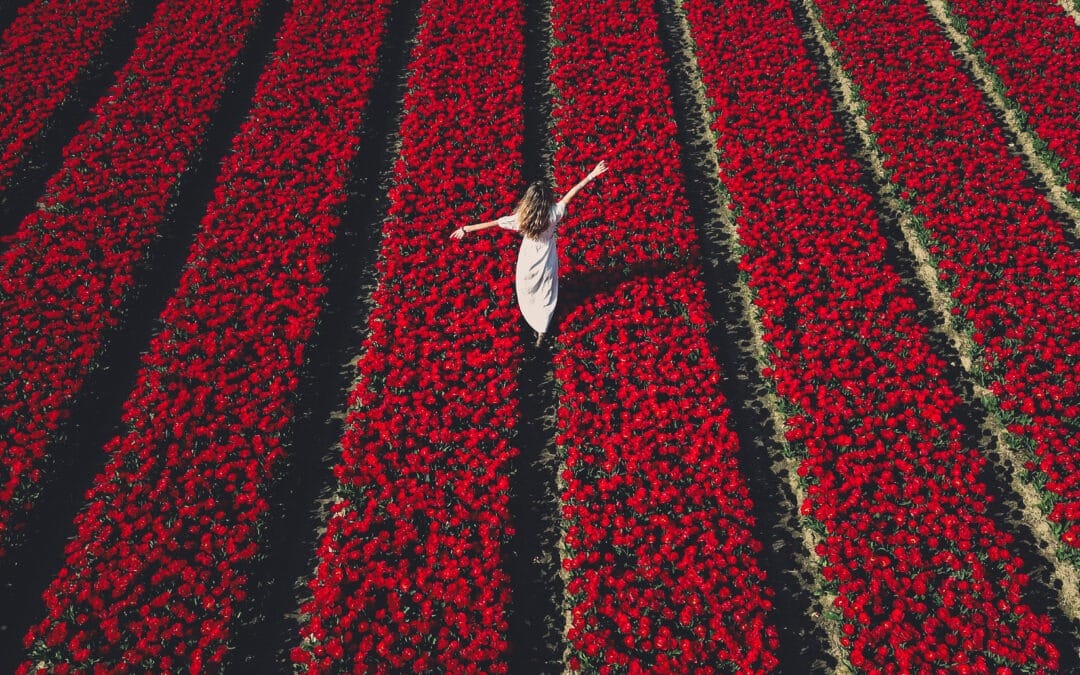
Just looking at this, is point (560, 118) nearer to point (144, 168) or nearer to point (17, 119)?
point (144, 168)

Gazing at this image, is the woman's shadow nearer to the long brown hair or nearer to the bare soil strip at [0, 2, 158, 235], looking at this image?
the long brown hair

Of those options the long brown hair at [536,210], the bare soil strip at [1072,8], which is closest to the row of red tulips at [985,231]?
the bare soil strip at [1072,8]

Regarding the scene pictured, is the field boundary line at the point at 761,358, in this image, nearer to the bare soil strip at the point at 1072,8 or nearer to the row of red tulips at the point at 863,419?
the row of red tulips at the point at 863,419

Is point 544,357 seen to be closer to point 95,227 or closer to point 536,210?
point 536,210

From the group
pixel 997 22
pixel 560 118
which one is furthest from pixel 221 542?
pixel 997 22

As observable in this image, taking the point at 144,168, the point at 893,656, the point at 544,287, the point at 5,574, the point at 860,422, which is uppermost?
the point at 144,168
